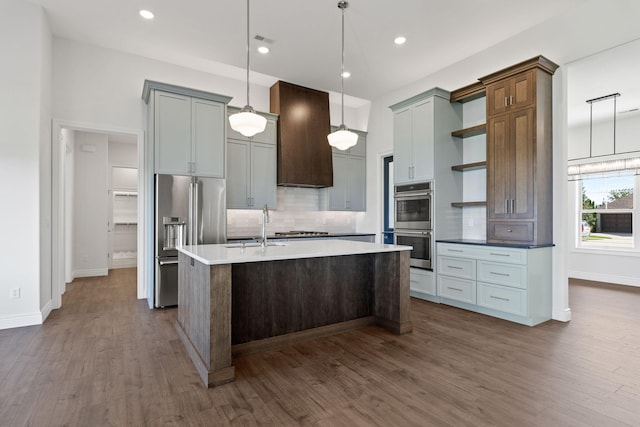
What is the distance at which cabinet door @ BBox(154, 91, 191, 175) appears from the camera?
446cm

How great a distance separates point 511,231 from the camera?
4.02 m

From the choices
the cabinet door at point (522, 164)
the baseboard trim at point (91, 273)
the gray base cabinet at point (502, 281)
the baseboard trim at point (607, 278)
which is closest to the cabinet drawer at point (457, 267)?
the gray base cabinet at point (502, 281)

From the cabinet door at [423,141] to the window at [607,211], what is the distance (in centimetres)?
354

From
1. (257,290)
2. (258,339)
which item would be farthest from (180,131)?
(258,339)

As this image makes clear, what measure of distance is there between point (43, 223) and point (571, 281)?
8236 millimetres

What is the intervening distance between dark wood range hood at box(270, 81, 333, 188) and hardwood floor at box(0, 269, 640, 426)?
3.04m

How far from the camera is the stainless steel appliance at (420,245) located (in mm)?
4793

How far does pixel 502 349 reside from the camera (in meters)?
3.03

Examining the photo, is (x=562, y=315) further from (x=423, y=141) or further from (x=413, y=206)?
(x=423, y=141)

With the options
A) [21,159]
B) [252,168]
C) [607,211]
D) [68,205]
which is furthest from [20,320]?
[607,211]

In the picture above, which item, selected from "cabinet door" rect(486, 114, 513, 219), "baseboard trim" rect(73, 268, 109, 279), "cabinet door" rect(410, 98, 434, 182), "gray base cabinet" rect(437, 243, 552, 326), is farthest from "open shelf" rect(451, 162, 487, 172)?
"baseboard trim" rect(73, 268, 109, 279)

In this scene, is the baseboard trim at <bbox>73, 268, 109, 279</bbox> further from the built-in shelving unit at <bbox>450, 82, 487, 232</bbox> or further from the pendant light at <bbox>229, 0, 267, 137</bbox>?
the built-in shelving unit at <bbox>450, 82, 487, 232</bbox>

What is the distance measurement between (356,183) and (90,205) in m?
5.24

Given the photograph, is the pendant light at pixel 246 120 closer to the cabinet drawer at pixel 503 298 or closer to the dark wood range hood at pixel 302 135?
the dark wood range hood at pixel 302 135
